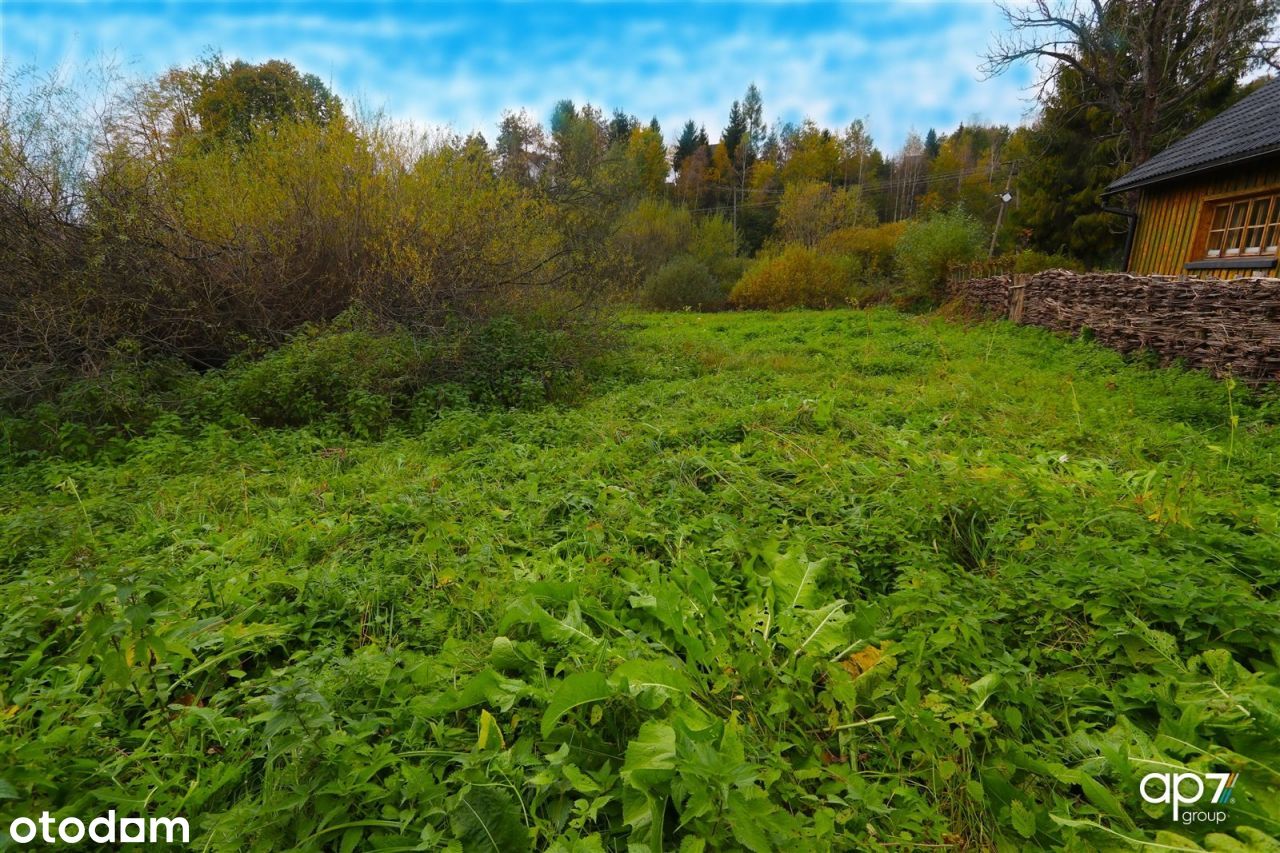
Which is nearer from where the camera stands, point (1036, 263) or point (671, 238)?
point (1036, 263)

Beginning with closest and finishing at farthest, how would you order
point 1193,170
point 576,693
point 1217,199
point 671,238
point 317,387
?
point 576,693 < point 317,387 < point 1193,170 < point 1217,199 < point 671,238

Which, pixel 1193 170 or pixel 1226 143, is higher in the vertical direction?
pixel 1226 143

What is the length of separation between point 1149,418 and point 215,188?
35.1ft

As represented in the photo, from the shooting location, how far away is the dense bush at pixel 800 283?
20.0m

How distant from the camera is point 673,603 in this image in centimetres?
222

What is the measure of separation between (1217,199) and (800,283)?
36.3ft

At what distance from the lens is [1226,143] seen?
9.55 meters

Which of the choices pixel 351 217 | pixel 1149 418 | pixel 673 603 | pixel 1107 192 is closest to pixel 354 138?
pixel 351 217

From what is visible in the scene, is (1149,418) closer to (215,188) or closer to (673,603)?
(673,603)

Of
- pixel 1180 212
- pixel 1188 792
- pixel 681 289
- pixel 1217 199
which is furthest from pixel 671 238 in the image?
pixel 1188 792

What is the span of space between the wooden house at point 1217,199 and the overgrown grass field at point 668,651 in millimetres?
7968

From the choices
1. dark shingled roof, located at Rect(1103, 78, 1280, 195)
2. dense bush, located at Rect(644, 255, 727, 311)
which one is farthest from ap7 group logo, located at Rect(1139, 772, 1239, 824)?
dense bush, located at Rect(644, 255, 727, 311)

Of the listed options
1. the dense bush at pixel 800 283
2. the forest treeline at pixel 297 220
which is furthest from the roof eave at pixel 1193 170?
the dense bush at pixel 800 283

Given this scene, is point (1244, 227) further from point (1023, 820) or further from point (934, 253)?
point (1023, 820)
